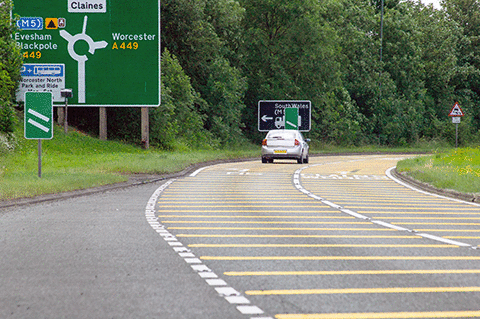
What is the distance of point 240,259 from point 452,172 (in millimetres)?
14289

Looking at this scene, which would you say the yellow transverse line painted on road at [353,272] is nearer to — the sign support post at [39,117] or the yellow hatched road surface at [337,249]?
the yellow hatched road surface at [337,249]

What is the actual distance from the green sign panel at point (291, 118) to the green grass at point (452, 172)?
1566cm

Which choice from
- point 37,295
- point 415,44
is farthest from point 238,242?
point 415,44

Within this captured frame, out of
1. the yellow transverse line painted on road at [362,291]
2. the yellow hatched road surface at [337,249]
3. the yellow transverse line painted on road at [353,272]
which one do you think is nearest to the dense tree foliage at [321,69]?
the yellow hatched road surface at [337,249]

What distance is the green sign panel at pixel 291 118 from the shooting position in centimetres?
4462

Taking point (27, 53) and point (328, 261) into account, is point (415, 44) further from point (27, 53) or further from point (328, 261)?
point (328, 261)

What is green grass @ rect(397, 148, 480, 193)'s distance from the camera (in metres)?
17.2

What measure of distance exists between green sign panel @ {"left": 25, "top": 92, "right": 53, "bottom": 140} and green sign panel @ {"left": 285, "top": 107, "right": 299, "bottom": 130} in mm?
27948

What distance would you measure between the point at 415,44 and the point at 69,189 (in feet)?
160

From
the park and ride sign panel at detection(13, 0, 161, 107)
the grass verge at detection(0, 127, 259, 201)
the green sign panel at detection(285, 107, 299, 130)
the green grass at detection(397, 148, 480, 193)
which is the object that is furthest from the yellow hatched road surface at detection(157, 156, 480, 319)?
the green sign panel at detection(285, 107, 299, 130)

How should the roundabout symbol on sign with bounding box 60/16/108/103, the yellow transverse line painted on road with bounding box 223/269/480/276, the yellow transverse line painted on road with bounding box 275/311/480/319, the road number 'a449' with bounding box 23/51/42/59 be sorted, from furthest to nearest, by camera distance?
the road number 'a449' with bounding box 23/51/42/59 → the roundabout symbol on sign with bounding box 60/16/108/103 → the yellow transverse line painted on road with bounding box 223/269/480/276 → the yellow transverse line painted on road with bounding box 275/311/480/319

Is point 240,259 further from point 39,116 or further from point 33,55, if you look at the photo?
point 33,55

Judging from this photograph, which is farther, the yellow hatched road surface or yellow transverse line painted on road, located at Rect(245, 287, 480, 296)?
yellow transverse line painted on road, located at Rect(245, 287, 480, 296)

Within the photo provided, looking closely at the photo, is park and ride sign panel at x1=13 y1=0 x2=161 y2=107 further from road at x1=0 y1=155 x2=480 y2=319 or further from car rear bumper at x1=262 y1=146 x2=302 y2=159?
road at x1=0 y1=155 x2=480 y2=319
